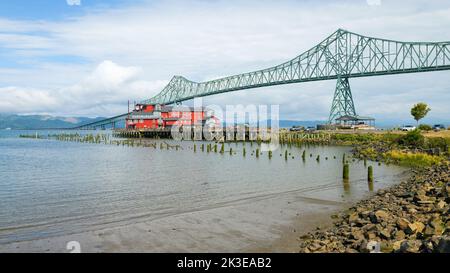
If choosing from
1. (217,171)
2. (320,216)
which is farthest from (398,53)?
(320,216)

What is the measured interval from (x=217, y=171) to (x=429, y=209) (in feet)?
61.2

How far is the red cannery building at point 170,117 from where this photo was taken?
319ft

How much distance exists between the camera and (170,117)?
330 ft

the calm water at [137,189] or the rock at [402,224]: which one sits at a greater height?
the rock at [402,224]

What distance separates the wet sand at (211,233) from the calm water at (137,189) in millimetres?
1005

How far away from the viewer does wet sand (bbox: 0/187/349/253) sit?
1116 centimetres

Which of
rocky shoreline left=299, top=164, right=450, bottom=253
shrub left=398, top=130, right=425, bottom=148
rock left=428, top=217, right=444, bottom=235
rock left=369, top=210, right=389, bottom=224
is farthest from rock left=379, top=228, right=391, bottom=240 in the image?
shrub left=398, top=130, right=425, bottom=148

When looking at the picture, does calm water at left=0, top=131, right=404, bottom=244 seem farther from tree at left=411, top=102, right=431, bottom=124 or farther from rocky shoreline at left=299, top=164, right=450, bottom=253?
tree at left=411, top=102, right=431, bottom=124

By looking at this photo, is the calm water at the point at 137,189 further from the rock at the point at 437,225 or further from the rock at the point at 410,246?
the rock at the point at 410,246

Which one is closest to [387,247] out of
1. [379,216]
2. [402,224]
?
[402,224]

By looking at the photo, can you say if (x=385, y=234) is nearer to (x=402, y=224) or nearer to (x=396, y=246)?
(x=402, y=224)

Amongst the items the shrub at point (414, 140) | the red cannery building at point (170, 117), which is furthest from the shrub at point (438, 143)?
the red cannery building at point (170, 117)

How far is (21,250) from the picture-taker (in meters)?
11.1
